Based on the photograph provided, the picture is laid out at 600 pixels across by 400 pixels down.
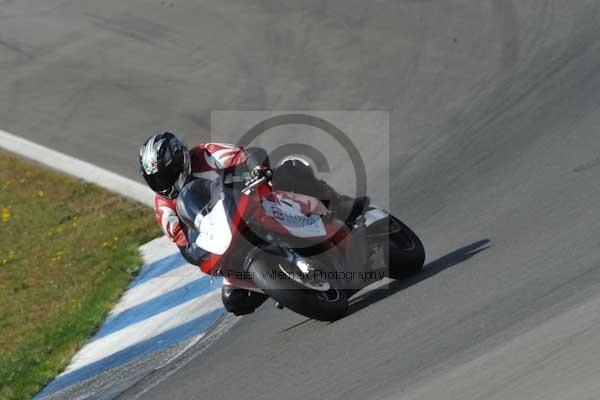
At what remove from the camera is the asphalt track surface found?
Answer: 5652mm

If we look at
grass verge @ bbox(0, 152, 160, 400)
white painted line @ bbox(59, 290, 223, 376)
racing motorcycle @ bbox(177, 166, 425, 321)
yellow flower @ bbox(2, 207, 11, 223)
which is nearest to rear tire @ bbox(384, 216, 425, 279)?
racing motorcycle @ bbox(177, 166, 425, 321)

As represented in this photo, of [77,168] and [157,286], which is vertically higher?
[157,286]

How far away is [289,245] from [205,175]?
3.63 ft

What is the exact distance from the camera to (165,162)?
6945 millimetres

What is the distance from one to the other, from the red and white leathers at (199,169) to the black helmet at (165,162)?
0.20 m

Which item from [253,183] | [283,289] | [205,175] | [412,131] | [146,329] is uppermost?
[253,183]

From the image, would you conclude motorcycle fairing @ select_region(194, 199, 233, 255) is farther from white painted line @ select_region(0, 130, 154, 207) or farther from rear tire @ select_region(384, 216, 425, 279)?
white painted line @ select_region(0, 130, 154, 207)

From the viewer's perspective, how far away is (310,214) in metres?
7.00

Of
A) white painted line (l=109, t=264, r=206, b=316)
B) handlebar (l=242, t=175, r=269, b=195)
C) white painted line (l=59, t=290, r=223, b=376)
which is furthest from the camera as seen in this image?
white painted line (l=109, t=264, r=206, b=316)

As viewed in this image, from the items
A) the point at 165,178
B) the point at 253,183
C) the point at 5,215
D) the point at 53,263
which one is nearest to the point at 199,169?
the point at 165,178

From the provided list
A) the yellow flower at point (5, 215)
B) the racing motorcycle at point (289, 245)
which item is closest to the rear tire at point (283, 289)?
the racing motorcycle at point (289, 245)

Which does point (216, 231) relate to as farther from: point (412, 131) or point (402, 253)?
point (412, 131)

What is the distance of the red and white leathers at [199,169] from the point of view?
23.6 ft

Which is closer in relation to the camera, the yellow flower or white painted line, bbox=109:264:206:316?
white painted line, bbox=109:264:206:316
